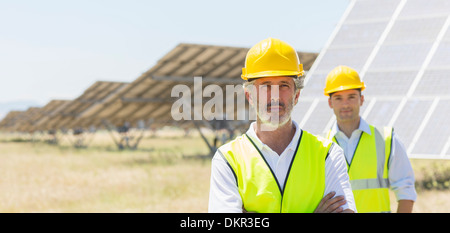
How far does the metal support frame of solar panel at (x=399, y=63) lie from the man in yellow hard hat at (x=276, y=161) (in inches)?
218

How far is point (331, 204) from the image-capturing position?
2.53 meters

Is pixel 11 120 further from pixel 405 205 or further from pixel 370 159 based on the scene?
pixel 405 205

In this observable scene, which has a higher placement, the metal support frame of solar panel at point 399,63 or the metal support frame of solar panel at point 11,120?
the metal support frame of solar panel at point 11,120

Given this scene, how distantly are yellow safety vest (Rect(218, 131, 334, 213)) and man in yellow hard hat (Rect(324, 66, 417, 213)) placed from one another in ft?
6.21

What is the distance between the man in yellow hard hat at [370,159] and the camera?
170 inches

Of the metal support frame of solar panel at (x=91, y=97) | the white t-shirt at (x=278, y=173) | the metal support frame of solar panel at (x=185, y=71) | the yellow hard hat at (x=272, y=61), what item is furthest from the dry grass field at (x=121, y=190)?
the metal support frame of solar panel at (x=91, y=97)

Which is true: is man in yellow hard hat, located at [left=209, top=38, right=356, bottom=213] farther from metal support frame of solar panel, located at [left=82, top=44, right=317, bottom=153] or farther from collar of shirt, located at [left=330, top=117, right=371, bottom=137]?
metal support frame of solar panel, located at [left=82, top=44, right=317, bottom=153]

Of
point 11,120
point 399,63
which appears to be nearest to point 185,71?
point 399,63

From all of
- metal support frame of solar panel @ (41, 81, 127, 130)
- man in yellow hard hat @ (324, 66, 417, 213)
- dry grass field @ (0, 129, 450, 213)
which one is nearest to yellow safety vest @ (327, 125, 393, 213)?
man in yellow hard hat @ (324, 66, 417, 213)

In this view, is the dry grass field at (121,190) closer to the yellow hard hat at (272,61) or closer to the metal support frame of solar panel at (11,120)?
the yellow hard hat at (272,61)

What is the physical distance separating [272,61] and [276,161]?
56 cm

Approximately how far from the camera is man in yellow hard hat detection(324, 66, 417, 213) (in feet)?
14.2
